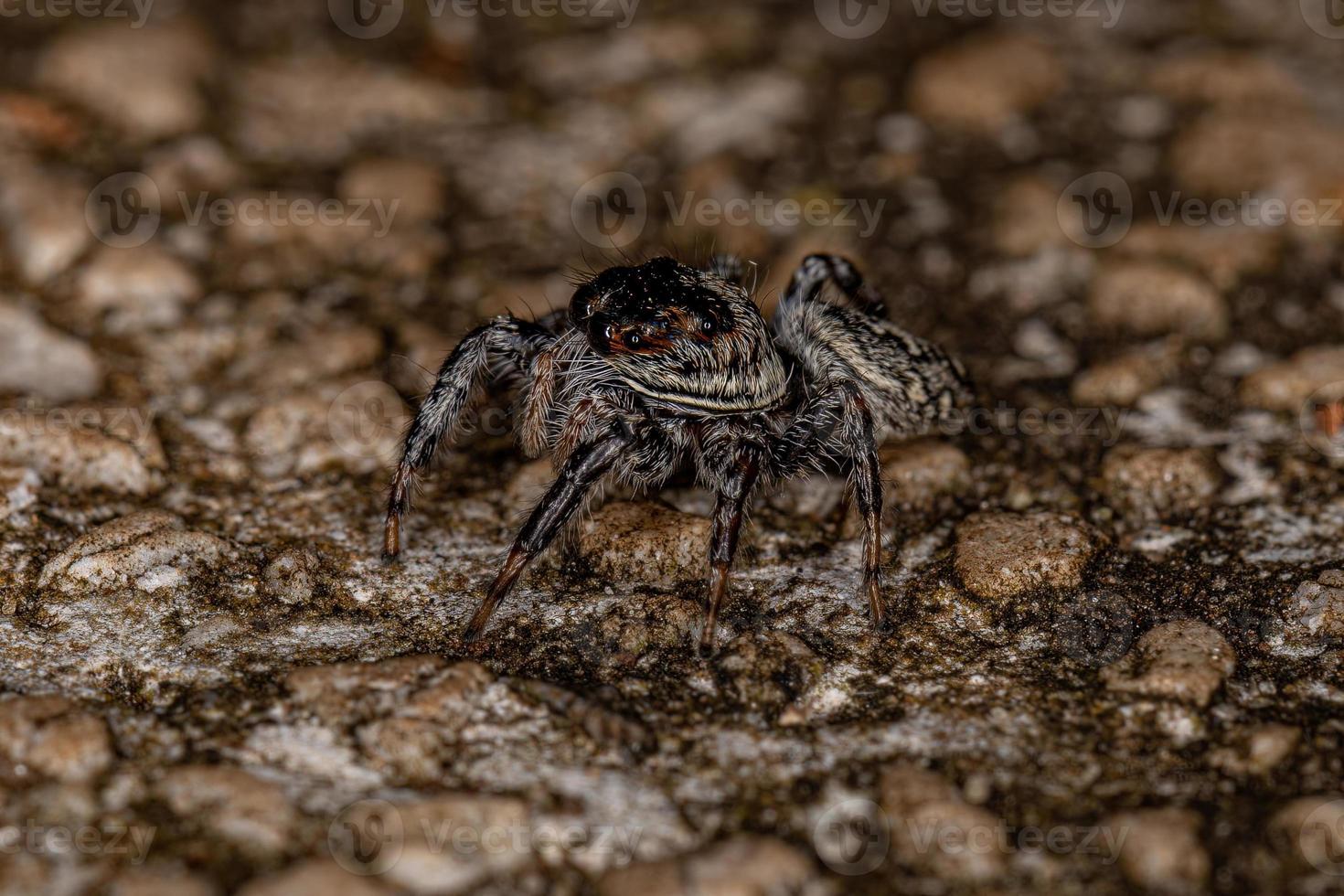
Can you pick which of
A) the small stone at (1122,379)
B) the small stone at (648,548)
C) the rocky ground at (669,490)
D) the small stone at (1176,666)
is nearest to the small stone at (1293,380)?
the rocky ground at (669,490)

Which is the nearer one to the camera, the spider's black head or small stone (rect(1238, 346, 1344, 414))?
the spider's black head

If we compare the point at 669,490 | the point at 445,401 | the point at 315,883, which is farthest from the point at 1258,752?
the point at 445,401

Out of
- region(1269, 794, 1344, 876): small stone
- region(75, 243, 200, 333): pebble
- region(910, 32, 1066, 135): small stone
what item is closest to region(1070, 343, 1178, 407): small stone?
region(910, 32, 1066, 135): small stone

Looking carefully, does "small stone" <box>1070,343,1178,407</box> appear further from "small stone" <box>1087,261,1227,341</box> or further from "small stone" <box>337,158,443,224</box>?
"small stone" <box>337,158,443,224</box>

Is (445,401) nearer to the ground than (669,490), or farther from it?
farther from it

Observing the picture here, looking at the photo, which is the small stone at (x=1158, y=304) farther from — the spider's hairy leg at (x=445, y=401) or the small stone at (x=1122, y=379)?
the spider's hairy leg at (x=445, y=401)

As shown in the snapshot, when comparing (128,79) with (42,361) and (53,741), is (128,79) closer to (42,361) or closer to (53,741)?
(42,361)
